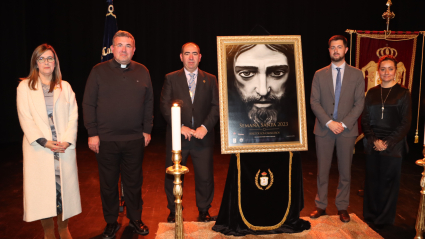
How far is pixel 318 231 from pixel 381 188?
0.83m

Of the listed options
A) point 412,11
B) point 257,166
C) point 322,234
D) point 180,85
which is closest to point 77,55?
point 180,85

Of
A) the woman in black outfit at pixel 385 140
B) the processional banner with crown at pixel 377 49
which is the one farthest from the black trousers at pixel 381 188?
the processional banner with crown at pixel 377 49

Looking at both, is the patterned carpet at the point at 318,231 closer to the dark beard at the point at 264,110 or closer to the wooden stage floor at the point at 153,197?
the wooden stage floor at the point at 153,197

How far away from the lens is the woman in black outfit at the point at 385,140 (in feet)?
9.03

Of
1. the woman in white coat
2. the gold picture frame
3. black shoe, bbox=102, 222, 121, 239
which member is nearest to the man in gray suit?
the gold picture frame

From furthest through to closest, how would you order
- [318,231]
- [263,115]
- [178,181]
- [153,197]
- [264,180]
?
[153,197], [318,231], [264,180], [263,115], [178,181]

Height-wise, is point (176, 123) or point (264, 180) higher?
point (176, 123)

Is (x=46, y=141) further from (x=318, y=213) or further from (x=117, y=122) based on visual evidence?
(x=318, y=213)

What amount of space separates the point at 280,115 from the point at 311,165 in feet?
10.4

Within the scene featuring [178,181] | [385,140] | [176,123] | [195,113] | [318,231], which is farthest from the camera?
[195,113]

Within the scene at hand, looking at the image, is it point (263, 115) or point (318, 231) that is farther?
point (318, 231)

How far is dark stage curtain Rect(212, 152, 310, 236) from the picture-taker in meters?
2.54

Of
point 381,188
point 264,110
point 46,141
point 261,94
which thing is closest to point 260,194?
point 264,110

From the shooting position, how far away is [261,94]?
2.43 m
